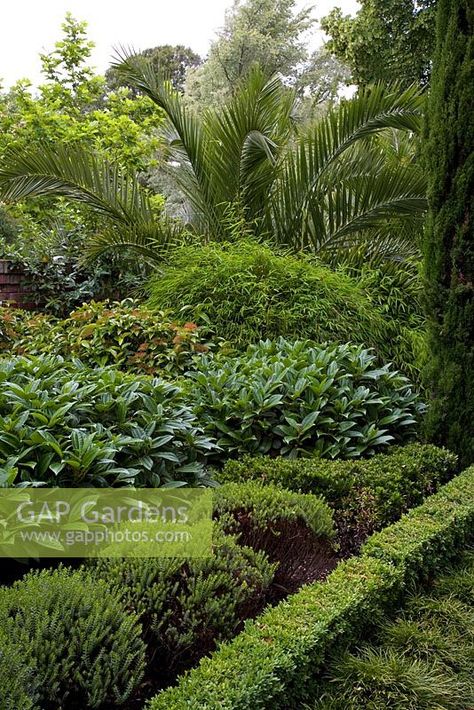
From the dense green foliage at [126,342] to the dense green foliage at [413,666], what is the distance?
7.57 feet

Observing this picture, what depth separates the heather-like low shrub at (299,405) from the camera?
11.5ft

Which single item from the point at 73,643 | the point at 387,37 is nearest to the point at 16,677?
the point at 73,643

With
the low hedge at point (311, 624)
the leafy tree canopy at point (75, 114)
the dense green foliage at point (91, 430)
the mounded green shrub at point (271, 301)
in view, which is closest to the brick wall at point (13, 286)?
the mounded green shrub at point (271, 301)

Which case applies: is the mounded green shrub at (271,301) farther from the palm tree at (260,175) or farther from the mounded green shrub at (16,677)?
the mounded green shrub at (16,677)

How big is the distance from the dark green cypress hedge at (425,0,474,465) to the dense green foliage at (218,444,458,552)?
2.95 ft

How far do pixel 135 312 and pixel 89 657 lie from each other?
3274 mm

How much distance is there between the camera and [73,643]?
1664 mm

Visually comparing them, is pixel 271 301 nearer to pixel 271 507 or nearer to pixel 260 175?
pixel 260 175

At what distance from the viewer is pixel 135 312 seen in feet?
15.6

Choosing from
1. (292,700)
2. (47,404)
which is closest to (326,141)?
(47,404)

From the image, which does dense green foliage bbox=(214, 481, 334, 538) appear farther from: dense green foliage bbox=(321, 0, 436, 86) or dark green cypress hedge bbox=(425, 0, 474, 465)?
dense green foliage bbox=(321, 0, 436, 86)

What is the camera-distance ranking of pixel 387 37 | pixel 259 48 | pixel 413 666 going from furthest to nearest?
pixel 259 48 → pixel 387 37 → pixel 413 666

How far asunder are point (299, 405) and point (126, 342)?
153 centimetres

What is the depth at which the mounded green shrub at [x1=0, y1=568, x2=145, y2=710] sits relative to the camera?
1613mm
